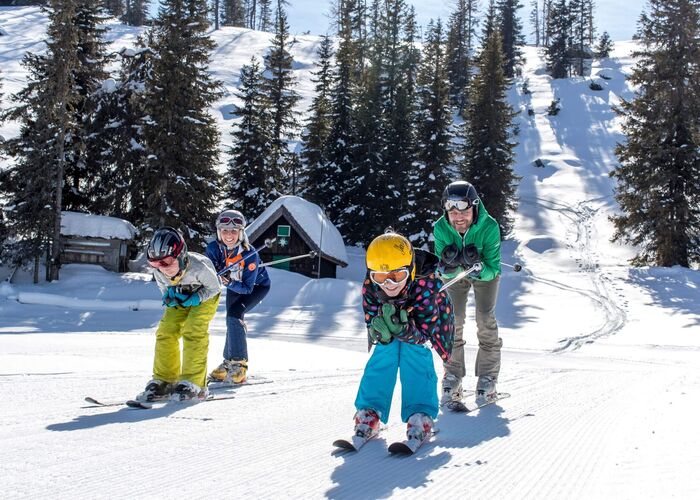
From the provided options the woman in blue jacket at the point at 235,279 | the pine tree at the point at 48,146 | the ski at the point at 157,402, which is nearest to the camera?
the ski at the point at 157,402

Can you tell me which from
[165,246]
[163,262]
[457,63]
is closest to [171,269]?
[163,262]

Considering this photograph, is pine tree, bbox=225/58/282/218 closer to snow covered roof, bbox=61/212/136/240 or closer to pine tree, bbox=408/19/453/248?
pine tree, bbox=408/19/453/248

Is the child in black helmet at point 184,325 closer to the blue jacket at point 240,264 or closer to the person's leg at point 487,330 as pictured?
the blue jacket at point 240,264

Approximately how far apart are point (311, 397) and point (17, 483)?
10.0 feet

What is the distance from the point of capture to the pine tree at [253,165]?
34.3 metres

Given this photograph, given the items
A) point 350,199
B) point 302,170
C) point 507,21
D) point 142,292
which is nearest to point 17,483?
point 142,292

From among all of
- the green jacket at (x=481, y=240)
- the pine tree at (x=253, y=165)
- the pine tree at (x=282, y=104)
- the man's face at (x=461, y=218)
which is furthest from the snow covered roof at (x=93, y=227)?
the man's face at (x=461, y=218)

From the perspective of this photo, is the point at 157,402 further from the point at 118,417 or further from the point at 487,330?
the point at 487,330

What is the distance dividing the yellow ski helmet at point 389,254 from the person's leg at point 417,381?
529mm

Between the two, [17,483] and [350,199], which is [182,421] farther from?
[350,199]

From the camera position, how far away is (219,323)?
16141 millimetres

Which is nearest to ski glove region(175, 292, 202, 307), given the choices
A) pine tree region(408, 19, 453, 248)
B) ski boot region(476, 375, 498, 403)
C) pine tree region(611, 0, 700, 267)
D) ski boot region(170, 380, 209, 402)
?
ski boot region(170, 380, 209, 402)

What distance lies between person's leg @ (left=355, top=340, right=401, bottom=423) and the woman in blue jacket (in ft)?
9.18

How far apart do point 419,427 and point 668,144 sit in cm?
2621
